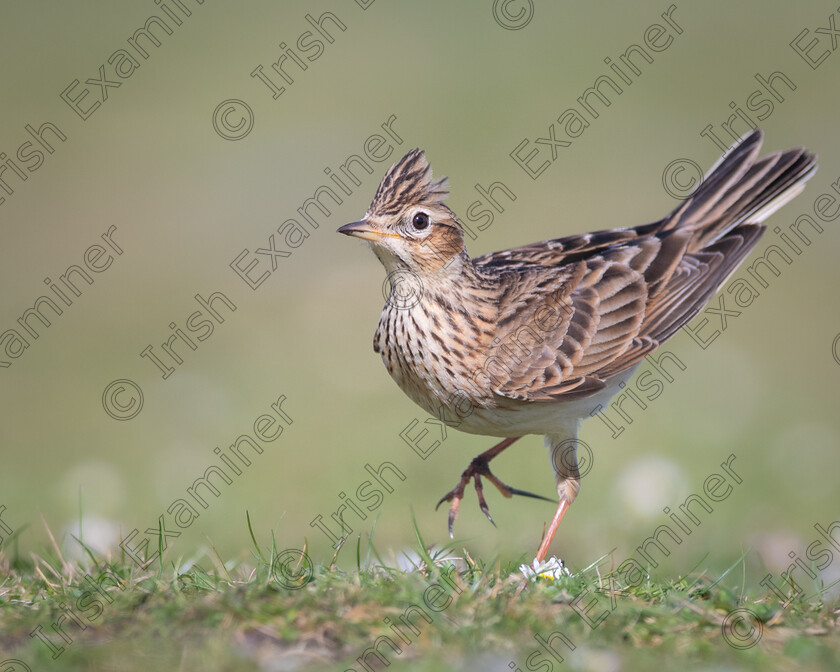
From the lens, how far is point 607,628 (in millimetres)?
4309

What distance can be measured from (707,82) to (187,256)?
1223 centimetres

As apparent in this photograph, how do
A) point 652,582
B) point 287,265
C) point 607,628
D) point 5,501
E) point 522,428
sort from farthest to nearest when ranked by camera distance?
point 287,265
point 5,501
point 522,428
point 652,582
point 607,628

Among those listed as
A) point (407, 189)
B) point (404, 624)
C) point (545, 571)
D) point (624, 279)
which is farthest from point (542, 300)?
point (404, 624)

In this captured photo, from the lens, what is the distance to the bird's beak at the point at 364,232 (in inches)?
234

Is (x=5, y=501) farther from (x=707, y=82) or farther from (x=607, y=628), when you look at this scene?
(x=707, y=82)

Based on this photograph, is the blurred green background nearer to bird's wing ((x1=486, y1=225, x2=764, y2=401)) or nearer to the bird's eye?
bird's wing ((x1=486, y1=225, x2=764, y2=401))

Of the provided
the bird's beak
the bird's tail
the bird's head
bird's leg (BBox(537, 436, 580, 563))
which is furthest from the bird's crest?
the bird's tail

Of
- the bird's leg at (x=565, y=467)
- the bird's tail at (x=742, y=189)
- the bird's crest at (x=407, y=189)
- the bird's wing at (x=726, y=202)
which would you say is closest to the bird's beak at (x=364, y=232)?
the bird's crest at (x=407, y=189)

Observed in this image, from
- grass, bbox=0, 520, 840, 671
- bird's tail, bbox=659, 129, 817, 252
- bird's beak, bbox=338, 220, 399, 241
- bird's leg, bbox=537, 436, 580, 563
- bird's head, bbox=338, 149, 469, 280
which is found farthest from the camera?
bird's tail, bbox=659, 129, 817, 252

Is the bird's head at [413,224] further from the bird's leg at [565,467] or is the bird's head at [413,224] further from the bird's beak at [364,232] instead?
the bird's leg at [565,467]

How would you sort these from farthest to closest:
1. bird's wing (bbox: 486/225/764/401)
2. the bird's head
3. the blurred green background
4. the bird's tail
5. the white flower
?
the blurred green background
the bird's tail
bird's wing (bbox: 486/225/764/401)
the bird's head
the white flower

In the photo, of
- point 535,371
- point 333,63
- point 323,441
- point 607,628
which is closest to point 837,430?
point 323,441

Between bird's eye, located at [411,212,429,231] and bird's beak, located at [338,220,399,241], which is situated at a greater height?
bird's eye, located at [411,212,429,231]

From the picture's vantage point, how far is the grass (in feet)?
13.0
